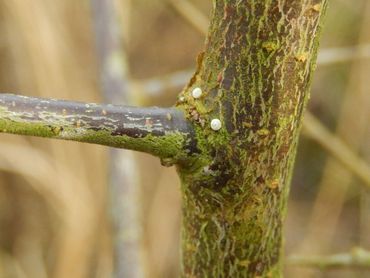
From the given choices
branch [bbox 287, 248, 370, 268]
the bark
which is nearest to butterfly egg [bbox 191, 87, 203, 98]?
the bark

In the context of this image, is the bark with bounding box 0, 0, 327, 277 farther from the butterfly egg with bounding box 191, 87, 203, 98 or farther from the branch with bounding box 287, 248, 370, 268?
the branch with bounding box 287, 248, 370, 268

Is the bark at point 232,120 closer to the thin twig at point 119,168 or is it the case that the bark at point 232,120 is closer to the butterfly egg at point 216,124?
the butterfly egg at point 216,124

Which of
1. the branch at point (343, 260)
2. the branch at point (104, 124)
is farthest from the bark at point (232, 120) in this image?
the branch at point (343, 260)

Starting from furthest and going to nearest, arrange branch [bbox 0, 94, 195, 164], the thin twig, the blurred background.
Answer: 1. the blurred background
2. the thin twig
3. branch [bbox 0, 94, 195, 164]

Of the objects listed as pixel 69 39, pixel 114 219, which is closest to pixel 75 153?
pixel 69 39

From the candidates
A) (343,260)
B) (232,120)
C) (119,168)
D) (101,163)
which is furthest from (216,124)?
(101,163)

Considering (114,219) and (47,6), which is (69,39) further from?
(114,219)
